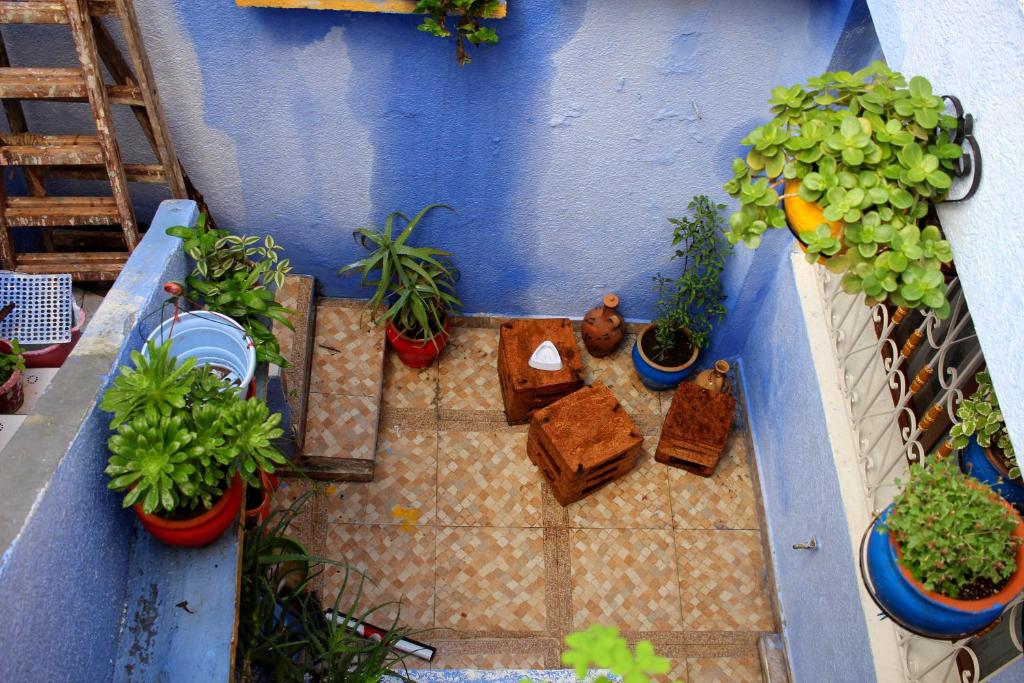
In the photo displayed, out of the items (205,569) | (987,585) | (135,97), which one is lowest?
(205,569)

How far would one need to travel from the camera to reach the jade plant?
2.82 meters

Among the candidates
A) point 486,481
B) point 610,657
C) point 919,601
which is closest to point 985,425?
point 919,601

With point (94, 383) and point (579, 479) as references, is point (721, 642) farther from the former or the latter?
point (94, 383)

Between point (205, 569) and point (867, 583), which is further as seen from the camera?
point (205, 569)

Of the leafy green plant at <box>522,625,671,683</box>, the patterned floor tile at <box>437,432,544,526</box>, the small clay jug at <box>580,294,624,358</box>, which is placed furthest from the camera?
the small clay jug at <box>580,294,624,358</box>

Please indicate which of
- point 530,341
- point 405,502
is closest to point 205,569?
point 405,502

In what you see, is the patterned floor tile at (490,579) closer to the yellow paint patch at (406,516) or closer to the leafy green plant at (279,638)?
the yellow paint patch at (406,516)

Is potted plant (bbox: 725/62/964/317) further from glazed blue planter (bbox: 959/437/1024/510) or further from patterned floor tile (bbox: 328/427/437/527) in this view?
patterned floor tile (bbox: 328/427/437/527)

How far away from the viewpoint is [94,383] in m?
2.92

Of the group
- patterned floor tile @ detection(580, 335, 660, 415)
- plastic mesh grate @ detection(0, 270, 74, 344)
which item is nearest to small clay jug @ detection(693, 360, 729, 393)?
patterned floor tile @ detection(580, 335, 660, 415)

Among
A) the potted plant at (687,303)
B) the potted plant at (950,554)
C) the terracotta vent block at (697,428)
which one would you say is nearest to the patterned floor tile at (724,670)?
the terracotta vent block at (697,428)

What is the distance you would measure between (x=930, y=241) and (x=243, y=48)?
10.4 feet

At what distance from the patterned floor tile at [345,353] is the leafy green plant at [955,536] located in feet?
11.1

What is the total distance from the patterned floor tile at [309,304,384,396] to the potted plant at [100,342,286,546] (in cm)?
214
